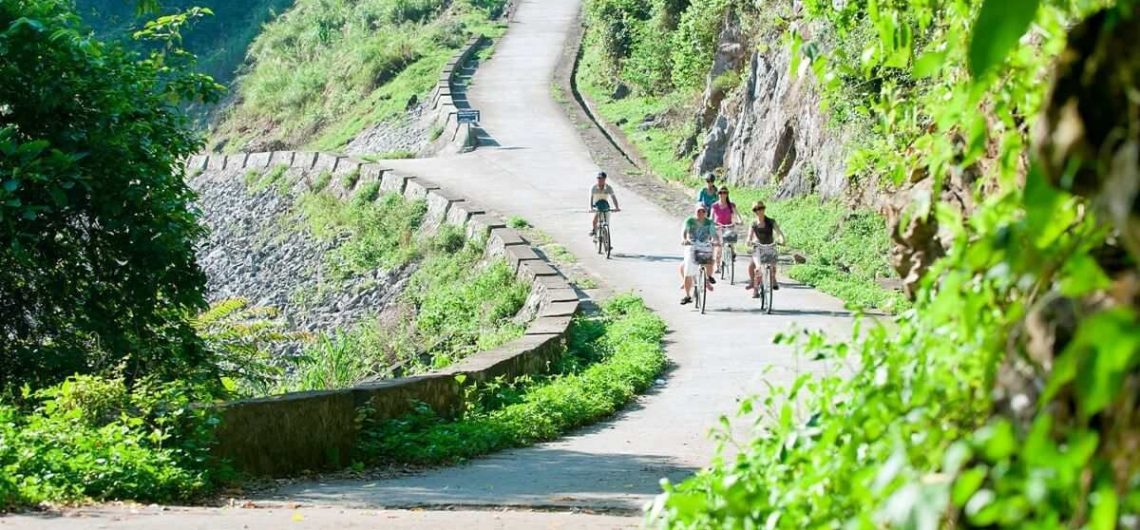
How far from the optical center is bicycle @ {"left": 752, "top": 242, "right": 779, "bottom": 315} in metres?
19.8

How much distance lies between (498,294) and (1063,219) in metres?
19.7

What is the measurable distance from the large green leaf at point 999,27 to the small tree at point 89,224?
414 inches

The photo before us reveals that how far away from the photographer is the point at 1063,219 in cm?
327

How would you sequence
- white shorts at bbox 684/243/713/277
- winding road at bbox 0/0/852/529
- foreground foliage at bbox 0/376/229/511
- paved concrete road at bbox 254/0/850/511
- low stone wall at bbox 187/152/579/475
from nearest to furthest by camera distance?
1. foreground foliage at bbox 0/376/229/511
2. winding road at bbox 0/0/852/529
3. paved concrete road at bbox 254/0/850/511
4. low stone wall at bbox 187/152/579/475
5. white shorts at bbox 684/243/713/277

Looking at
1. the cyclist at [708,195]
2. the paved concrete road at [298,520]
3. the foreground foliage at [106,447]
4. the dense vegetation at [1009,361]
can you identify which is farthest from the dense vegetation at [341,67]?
the dense vegetation at [1009,361]

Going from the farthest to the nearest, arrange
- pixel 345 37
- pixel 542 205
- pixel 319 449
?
1. pixel 345 37
2. pixel 542 205
3. pixel 319 449

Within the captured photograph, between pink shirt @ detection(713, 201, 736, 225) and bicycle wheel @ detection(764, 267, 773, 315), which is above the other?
pink shirt @ detection(713, 201, 736, 225)

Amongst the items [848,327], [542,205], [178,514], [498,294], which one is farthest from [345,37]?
[178,514]

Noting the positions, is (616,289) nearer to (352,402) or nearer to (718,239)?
(718,239)

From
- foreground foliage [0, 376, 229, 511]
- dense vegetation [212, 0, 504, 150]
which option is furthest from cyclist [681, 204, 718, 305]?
dense vegetation [212, 0, 504, 150]

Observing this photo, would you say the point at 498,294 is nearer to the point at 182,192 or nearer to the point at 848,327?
the point at 848,327

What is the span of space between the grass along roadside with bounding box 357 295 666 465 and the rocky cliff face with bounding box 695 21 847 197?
8334 mm

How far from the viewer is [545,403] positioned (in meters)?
14.1

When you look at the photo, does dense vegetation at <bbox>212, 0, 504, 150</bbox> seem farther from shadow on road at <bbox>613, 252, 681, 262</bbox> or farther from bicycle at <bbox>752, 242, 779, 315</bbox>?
bicycle at <bbox>752, 242, 779, 315</bbox>
